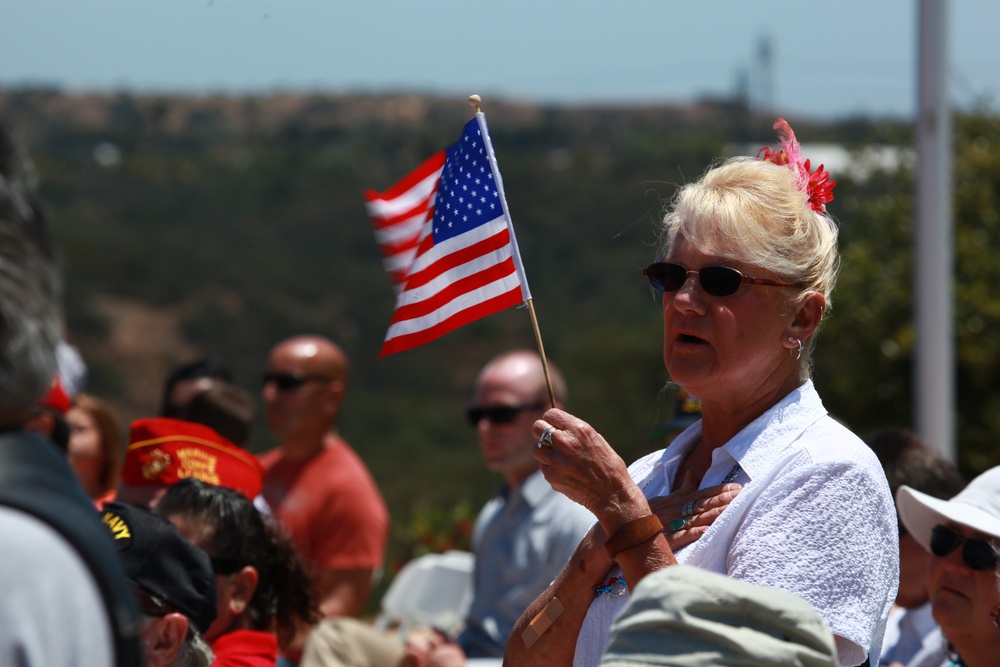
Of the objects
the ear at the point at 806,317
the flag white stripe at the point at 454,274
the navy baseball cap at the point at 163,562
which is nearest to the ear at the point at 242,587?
the navy baseball cap at the point at 163,562

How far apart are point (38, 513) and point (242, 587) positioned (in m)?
1.72

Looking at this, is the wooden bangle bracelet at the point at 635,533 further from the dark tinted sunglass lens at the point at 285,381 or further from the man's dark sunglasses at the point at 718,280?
the dark tinted sunglass lens at the point at 285,381

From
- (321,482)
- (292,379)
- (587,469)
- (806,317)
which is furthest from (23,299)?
(292,379)

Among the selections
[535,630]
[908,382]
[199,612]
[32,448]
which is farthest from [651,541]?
[908,382]

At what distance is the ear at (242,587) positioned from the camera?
2.98 meters

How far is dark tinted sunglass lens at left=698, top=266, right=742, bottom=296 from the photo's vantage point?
2.43 metres

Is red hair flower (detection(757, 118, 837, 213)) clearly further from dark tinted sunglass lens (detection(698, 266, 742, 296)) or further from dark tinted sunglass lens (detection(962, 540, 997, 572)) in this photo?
dark tinted sunglass lens (detection(962, 540, 997, 572))

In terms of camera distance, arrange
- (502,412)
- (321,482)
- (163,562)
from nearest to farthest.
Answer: (163,562) → (502,412) → (321,482)

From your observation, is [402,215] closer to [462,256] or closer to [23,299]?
[462,256]

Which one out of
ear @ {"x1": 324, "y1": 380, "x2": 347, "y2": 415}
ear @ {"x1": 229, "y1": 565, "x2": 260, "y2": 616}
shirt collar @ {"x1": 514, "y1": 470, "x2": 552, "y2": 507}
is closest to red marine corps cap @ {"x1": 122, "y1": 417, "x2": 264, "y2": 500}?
ear @ {"x1": 229, "y1": 565, "x2": 260, "y2": 616}

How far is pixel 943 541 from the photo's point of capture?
309 cm

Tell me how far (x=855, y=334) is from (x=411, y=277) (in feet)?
26.2

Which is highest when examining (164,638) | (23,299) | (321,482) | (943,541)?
(23,299)

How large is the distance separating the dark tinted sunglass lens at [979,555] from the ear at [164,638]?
185cm
